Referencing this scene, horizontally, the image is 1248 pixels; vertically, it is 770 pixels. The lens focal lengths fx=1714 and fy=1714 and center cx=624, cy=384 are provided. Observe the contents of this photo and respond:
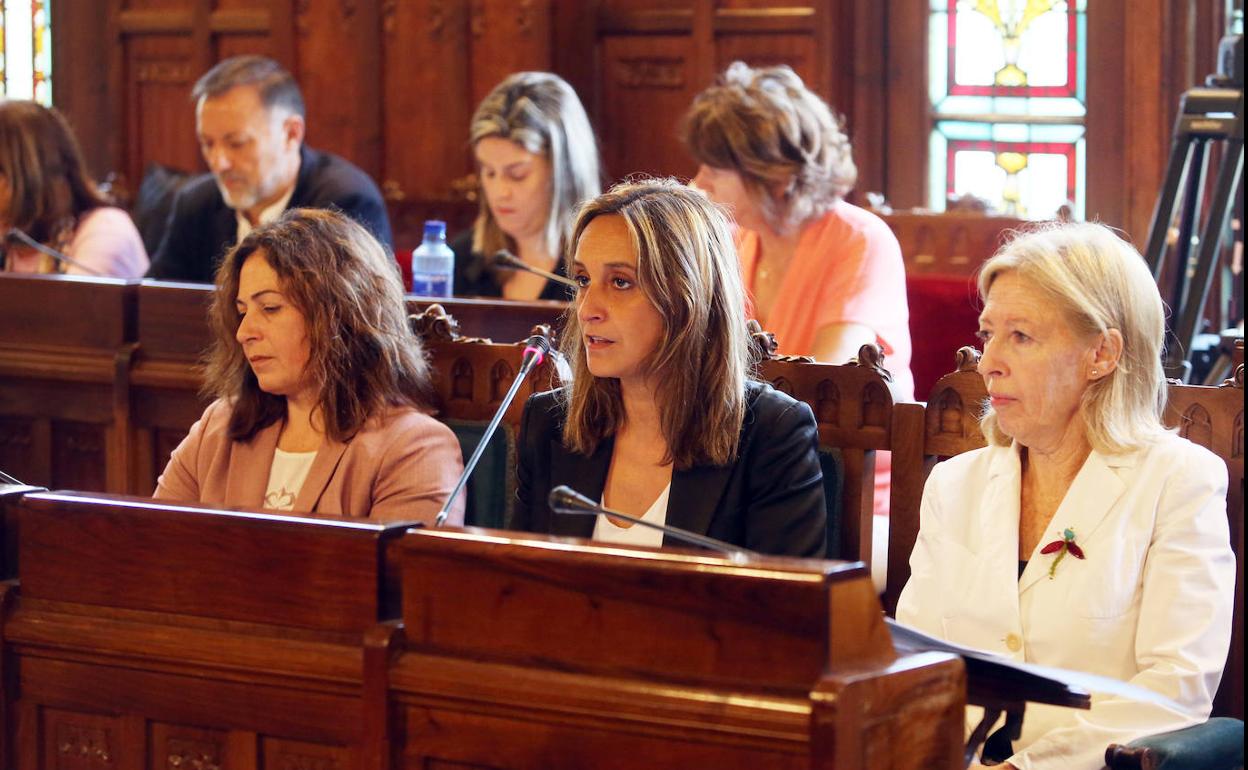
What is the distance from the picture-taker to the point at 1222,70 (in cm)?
403

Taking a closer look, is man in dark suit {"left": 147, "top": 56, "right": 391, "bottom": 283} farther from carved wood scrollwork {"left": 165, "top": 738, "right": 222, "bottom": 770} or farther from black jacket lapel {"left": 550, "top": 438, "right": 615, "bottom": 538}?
carved wood scrollwork {"left": 165, "top": 738, "right": 222, "bottom": 770}

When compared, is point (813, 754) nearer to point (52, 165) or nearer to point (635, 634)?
point (635, 634)

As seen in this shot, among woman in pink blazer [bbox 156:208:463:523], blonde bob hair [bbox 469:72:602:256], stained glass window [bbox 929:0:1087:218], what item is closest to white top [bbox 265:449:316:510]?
woman in pink blazer [bbox 156:208:463:523]

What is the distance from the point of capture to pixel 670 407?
250 cm

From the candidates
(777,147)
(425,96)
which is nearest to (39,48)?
(425,96)

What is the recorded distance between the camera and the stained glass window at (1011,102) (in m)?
5.07

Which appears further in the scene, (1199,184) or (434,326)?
(1199,184)

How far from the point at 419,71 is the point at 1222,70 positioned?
2.71m

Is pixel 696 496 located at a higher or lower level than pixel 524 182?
lower

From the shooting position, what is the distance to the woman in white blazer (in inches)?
83.1

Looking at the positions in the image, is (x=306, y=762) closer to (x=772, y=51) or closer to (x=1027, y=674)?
(x=1027, y=674)

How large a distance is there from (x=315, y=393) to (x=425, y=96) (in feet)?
9.90

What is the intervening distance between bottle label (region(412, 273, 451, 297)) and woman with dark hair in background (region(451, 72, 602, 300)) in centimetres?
9

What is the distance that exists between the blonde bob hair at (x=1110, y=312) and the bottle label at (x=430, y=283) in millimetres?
2080
